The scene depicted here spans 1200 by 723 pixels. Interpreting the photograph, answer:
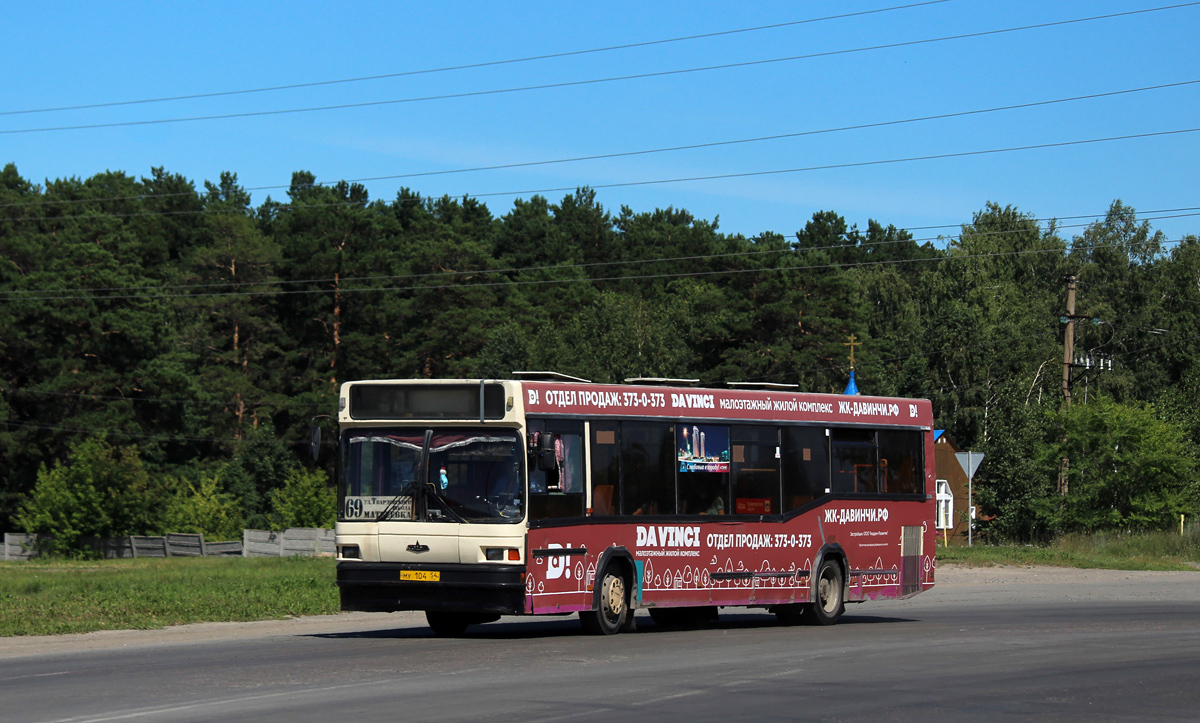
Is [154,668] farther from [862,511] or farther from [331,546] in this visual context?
[331,546]

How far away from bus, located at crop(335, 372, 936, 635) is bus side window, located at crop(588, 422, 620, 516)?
23 millimetres

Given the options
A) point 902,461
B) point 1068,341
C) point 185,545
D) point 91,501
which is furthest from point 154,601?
point 91,501

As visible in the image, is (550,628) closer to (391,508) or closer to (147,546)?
(391,508)

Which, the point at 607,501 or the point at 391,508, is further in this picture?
the point at 607,501

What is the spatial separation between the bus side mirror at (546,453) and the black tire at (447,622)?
9.21 ft

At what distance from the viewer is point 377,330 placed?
95.2 m

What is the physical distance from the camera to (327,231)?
9725cm

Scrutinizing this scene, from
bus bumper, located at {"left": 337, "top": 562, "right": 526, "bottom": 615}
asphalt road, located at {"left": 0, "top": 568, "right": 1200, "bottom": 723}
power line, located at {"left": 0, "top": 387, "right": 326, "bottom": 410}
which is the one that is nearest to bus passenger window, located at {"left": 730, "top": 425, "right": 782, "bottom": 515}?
asphalt road, located at {"left": 0, "top": 568, "right": 1200, "bottom": 723}

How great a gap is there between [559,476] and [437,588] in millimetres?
1903

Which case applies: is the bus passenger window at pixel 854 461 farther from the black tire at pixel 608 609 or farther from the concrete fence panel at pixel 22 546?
the concrete fence panel at pixel 22 546

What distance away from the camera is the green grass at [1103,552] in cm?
4162

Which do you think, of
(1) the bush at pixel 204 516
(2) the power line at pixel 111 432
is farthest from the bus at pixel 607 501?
(2) the power line at pixel 111 432

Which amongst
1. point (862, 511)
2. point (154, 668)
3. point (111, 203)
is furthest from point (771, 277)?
point (154, 668)

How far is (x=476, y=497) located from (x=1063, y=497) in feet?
130
